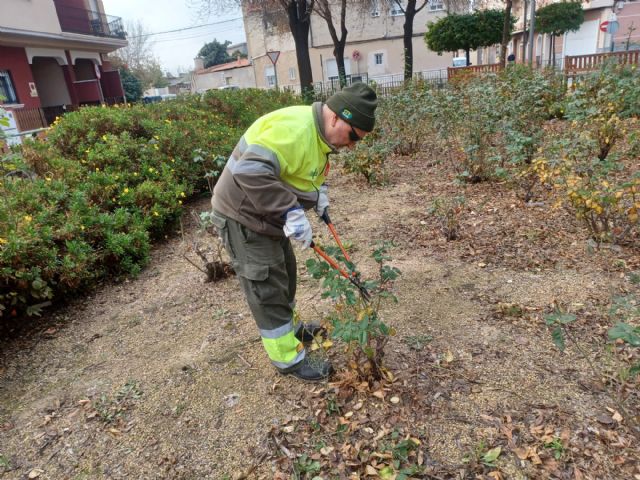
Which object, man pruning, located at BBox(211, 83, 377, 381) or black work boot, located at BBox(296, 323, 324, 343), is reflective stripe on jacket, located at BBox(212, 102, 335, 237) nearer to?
man pruning, located at BBox(211, 83, 377, 381)

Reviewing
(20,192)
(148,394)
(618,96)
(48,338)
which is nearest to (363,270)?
(148,394)

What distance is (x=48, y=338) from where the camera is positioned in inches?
131

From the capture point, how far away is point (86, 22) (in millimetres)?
18844

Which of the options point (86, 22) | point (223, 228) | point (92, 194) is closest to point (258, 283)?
point (223, 228)

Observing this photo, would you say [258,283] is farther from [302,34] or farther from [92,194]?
Result: [302,34]

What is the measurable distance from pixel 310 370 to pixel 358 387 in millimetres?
302

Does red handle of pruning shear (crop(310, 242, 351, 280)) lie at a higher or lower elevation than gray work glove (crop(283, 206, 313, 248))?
lower

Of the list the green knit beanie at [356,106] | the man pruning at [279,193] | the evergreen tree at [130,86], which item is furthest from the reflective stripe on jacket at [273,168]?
the evergreen tree at [130,86]

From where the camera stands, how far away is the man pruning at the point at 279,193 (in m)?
2.14

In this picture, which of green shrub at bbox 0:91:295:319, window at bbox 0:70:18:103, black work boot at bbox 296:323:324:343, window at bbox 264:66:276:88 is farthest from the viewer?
window at bbox 264:66:276:88

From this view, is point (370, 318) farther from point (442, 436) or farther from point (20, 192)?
point (20, 192)

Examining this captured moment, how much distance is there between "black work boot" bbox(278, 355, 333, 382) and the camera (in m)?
2.52

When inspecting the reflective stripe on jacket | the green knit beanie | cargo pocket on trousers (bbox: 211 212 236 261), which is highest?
the green knit beanie

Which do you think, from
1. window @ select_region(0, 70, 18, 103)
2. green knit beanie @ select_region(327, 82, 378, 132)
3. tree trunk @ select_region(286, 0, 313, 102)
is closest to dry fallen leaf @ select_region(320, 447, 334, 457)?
green knit beanie @ select_region(327, 82, 378, 132)
